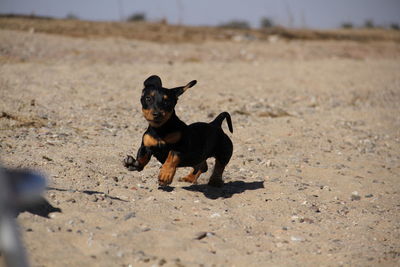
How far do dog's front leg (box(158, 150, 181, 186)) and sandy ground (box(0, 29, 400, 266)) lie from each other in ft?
0.87

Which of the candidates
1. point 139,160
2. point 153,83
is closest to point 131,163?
point 139,160

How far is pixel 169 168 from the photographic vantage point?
19.9ft

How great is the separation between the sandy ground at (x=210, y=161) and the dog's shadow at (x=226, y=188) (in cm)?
3

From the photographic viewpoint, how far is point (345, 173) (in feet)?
27.2

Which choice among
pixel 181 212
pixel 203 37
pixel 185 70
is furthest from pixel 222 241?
pixel 203 37

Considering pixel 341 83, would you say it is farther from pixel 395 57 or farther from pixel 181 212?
pixel 181 212

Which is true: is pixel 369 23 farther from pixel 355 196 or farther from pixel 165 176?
pixel 165 176

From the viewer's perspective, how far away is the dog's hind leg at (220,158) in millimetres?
6938

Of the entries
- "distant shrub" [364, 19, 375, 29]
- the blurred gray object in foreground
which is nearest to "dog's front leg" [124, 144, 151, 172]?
the blurred gray object in foreground

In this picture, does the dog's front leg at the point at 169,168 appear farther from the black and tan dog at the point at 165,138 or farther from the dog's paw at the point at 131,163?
the dog's paw at the point at 131,163

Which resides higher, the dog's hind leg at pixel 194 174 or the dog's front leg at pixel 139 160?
the dog's front leg at pixel 139 160

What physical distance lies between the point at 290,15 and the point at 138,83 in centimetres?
1805

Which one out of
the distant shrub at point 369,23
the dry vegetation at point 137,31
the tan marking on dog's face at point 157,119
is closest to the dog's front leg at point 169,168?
the tan marking on dog's face at point 157,119

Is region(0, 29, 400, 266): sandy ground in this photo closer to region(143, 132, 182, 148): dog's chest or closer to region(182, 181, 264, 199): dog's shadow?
region(182, 181, 264, 199): dog's shadow
